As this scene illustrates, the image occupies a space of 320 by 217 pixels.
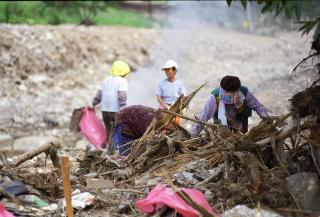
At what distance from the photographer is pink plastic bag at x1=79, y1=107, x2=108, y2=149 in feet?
27.0

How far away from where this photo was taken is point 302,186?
450cm

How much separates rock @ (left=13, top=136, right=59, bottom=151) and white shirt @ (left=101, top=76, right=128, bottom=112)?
2.78 m

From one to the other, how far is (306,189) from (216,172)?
0.77 m

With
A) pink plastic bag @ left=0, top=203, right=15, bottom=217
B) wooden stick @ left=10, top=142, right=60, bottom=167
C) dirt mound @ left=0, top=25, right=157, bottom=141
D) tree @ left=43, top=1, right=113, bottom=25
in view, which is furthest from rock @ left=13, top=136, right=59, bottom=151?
tree @ left=43, top=1, right=113, bottom=25

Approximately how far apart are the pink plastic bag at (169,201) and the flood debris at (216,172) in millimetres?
84

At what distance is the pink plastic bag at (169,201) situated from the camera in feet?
14.3

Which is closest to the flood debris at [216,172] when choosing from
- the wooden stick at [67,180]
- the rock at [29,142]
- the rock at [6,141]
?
the wooden stick at [67,180]

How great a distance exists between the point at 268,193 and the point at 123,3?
83.1 ft

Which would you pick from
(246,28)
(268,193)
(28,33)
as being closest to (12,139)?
(28,33)

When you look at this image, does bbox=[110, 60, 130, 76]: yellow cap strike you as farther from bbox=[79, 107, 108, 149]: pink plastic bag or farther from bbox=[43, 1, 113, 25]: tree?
bbox=[43, 1, 113, 25]: tree

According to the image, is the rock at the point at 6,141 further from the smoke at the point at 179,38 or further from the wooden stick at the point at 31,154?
the wooden stick at the point at 31,154

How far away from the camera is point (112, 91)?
7.97 m

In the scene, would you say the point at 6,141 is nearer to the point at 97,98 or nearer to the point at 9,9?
the point at 97,98

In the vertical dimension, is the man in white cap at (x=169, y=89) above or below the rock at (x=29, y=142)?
above
